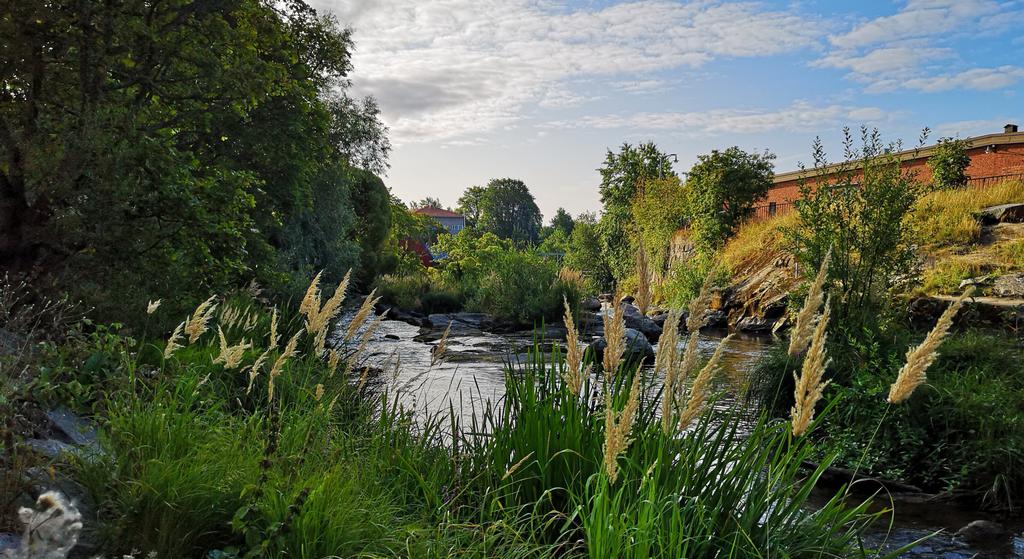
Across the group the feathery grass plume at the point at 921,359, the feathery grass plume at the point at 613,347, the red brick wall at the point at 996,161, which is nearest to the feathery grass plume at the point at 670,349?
the feathery grass plume at the point at 613,347

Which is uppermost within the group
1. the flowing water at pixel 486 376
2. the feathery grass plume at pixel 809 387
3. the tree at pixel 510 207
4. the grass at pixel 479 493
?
the tree at pixel 510 207

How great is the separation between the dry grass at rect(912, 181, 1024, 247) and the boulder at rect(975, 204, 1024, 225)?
271 mm

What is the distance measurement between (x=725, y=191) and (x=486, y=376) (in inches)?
825

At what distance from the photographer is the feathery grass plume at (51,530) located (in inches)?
52.2

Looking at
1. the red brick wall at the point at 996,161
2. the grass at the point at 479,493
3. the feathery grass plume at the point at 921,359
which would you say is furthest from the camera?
the red brick wall at the point at 996,161

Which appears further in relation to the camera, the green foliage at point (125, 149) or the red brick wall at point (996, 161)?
the red brick wall at point (996, 161)

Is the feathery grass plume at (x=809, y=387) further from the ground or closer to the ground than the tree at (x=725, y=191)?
closer to the ground

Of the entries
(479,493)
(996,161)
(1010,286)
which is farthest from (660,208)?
(479,493)

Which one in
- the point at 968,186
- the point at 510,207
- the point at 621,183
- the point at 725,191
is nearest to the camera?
the point at 968,186

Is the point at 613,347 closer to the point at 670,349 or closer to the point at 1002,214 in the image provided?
the point at 670,349

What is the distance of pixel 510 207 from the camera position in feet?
403

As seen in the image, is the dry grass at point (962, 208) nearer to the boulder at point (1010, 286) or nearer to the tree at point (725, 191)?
→ the boulder at point (1010, 286)

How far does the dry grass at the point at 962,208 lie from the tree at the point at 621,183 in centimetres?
1858

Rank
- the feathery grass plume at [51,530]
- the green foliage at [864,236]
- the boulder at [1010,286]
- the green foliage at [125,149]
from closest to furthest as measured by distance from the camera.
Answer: the feathery grass plume at [51,530]
the green foliage at [125,149]
the green foliage at [864,236]
the boulder at [1010,286]
